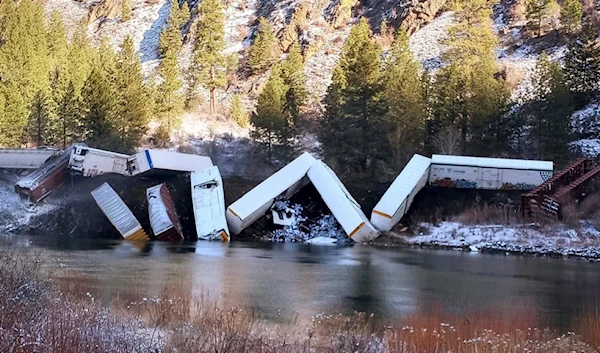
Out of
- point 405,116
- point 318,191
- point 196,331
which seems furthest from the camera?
point 405,116

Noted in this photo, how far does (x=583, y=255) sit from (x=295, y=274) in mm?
16544

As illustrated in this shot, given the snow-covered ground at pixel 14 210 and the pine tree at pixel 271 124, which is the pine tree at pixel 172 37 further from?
the snow-covered ground at pixel 14 210

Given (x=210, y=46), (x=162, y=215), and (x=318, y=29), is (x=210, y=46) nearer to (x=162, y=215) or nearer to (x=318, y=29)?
(x=318, y=29)

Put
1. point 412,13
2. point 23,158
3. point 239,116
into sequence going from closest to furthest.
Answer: point 23,158 < point 239,116 < point 412,13

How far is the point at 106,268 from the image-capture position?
2117 centimetres

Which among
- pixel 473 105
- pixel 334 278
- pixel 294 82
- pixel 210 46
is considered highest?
pixel 210 46

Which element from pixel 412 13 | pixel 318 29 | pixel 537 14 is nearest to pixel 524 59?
pixel 537 14

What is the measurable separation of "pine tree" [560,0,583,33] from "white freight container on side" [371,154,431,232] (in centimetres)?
3867

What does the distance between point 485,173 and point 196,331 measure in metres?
32.3

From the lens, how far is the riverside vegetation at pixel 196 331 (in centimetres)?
810

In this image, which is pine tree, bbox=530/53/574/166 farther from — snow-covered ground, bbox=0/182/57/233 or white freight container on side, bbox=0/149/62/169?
white freight container on side, bbox=0/149/62/169

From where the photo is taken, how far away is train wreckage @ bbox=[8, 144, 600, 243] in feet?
116

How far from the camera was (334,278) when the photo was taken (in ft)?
68.3

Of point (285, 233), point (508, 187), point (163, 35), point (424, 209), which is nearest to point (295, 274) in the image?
point (285, 233)
